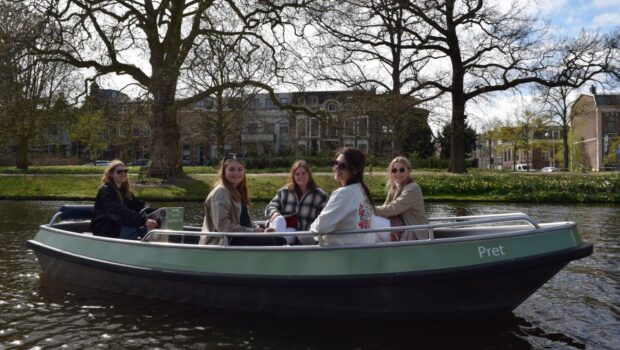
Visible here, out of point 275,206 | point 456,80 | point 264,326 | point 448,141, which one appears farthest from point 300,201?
point 448,141

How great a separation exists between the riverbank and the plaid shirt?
19.2m

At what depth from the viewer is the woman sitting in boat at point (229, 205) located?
7645 mm

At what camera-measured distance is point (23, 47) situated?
22375mm

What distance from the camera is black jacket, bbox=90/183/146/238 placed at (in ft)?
29.2

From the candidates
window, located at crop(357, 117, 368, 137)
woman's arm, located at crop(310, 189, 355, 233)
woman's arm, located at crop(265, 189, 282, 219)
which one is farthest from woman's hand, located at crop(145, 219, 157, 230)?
window, located at crop(357, 117, 368, 137)

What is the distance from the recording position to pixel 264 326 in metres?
7.14

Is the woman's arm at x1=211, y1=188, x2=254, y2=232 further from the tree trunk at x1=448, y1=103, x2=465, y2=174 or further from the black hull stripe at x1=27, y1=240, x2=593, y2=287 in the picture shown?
the tree trunk at x1=448, y1=103, x2=465, y2=174

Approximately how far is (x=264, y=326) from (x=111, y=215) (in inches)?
135

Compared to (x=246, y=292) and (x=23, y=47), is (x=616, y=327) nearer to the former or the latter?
(x=246, y=292)

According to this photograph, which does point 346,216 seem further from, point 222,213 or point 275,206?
point 275,206

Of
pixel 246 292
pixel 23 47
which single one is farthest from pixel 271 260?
pixel 23 47

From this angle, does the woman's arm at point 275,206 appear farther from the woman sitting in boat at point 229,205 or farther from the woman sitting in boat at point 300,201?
the woman sitting in boat at point 229,205

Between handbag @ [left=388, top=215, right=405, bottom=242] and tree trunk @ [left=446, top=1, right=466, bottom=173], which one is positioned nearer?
handbag @ [left=388, top=215, right=405, bottom=242]

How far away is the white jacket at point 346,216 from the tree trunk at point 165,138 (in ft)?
72.0
